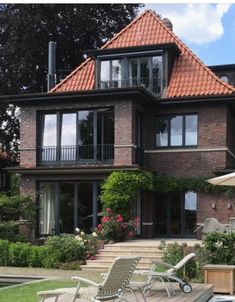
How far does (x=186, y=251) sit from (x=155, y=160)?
8.59 meters

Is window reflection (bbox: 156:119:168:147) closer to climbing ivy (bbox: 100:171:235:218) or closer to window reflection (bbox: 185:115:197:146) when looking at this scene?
window reflection (bbox: 185:115:197:146)

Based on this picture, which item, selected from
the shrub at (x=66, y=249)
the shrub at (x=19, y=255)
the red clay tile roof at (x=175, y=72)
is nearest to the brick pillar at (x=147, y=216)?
the red clay tile roof at (x=175, y=72)

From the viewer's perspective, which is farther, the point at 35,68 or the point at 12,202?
the point at 12,202

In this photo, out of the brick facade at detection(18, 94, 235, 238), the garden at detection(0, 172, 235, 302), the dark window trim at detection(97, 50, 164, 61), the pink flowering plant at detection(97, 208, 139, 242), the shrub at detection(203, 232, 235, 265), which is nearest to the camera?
the shrub at detection(203, 232, 235, 265)

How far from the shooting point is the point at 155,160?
70.8 ft

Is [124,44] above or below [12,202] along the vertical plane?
above

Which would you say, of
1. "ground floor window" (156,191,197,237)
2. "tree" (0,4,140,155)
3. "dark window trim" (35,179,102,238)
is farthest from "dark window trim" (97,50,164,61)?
"tree" (0,4,140,155)

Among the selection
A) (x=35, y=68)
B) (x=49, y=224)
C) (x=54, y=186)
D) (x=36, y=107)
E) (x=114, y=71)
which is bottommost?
(x=49, y=224)

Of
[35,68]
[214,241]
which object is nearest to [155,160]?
[214,241]

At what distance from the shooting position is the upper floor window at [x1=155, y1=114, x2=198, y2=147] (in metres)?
21.2

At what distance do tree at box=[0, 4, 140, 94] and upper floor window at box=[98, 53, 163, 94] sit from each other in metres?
19.8

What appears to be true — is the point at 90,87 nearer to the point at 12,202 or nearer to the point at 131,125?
the point at 131,125

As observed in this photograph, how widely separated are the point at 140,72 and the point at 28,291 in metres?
13.9

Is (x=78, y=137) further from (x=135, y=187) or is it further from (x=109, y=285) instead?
(x=109, y=285)
